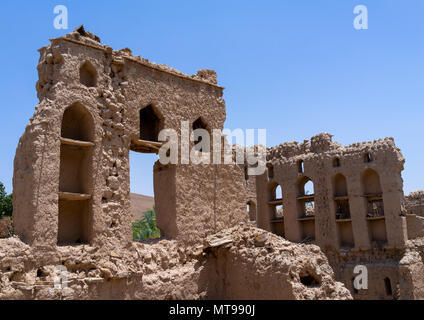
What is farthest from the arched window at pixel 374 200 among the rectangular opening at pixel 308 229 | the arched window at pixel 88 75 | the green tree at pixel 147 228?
the arched window at pixel 88 75

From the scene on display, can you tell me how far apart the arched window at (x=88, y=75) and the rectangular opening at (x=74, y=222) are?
260 cm

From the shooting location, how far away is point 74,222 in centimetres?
981

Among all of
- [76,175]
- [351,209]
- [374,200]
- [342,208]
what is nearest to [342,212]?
[342,208]

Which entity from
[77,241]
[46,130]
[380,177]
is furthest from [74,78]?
[380,177]

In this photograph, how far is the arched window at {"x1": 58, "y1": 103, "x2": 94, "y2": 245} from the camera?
31.3 ft

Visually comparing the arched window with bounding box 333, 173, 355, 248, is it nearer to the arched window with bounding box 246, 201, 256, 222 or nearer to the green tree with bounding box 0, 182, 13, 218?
the arched window with bounding box 246, 201, 256, 222

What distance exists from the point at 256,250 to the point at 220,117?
4.02 m

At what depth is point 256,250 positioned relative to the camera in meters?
10.2

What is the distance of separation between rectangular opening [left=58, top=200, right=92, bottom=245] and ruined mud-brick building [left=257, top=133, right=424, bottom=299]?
54.1 feet

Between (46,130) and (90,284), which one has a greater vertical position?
(46,130)

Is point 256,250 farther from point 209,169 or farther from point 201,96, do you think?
point 201,96

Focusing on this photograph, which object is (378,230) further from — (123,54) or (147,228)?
(123,54)

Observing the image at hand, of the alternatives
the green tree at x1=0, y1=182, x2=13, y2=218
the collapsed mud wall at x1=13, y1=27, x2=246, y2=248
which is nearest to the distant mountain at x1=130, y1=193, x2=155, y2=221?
the green tree at x1=0, y1=182, x2=13, y2=218

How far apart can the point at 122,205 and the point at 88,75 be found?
298cm
